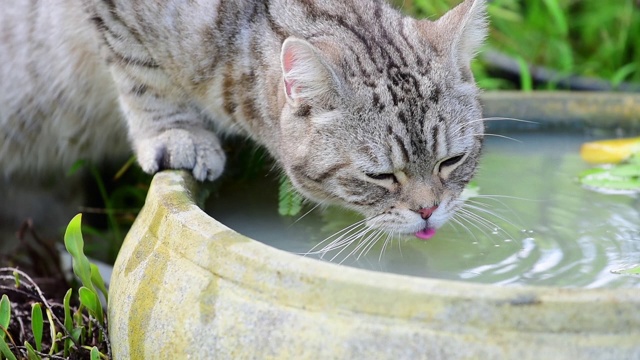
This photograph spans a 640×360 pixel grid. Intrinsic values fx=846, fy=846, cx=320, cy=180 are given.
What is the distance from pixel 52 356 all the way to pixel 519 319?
120 cm

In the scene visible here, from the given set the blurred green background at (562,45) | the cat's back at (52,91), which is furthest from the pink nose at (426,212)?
the blurred green background at (562,45)

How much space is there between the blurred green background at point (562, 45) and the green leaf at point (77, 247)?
2.31 meters

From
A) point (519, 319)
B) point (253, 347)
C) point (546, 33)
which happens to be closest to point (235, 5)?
point (253, 347)

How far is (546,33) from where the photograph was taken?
4594 millimetres

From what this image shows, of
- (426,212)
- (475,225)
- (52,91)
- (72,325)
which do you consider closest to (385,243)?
(426,212)

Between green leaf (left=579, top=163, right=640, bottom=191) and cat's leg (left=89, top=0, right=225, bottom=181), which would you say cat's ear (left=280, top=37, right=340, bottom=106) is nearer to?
cat's leg (left=89, top=0, right=225, bottom=181)

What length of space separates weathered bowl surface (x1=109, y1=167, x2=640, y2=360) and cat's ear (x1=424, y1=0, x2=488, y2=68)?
34.2 inches

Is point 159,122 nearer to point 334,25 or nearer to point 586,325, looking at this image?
point 334,25

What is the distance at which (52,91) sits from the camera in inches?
118

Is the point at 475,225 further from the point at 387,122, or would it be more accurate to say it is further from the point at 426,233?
the point at 387,122

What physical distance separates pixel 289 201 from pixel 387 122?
1.30ft

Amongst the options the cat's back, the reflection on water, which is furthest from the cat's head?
the cat's back

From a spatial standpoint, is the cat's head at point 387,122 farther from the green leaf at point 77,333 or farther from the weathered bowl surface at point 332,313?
the green leaf at point 77,333

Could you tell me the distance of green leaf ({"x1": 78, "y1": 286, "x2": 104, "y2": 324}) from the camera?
202 cm
